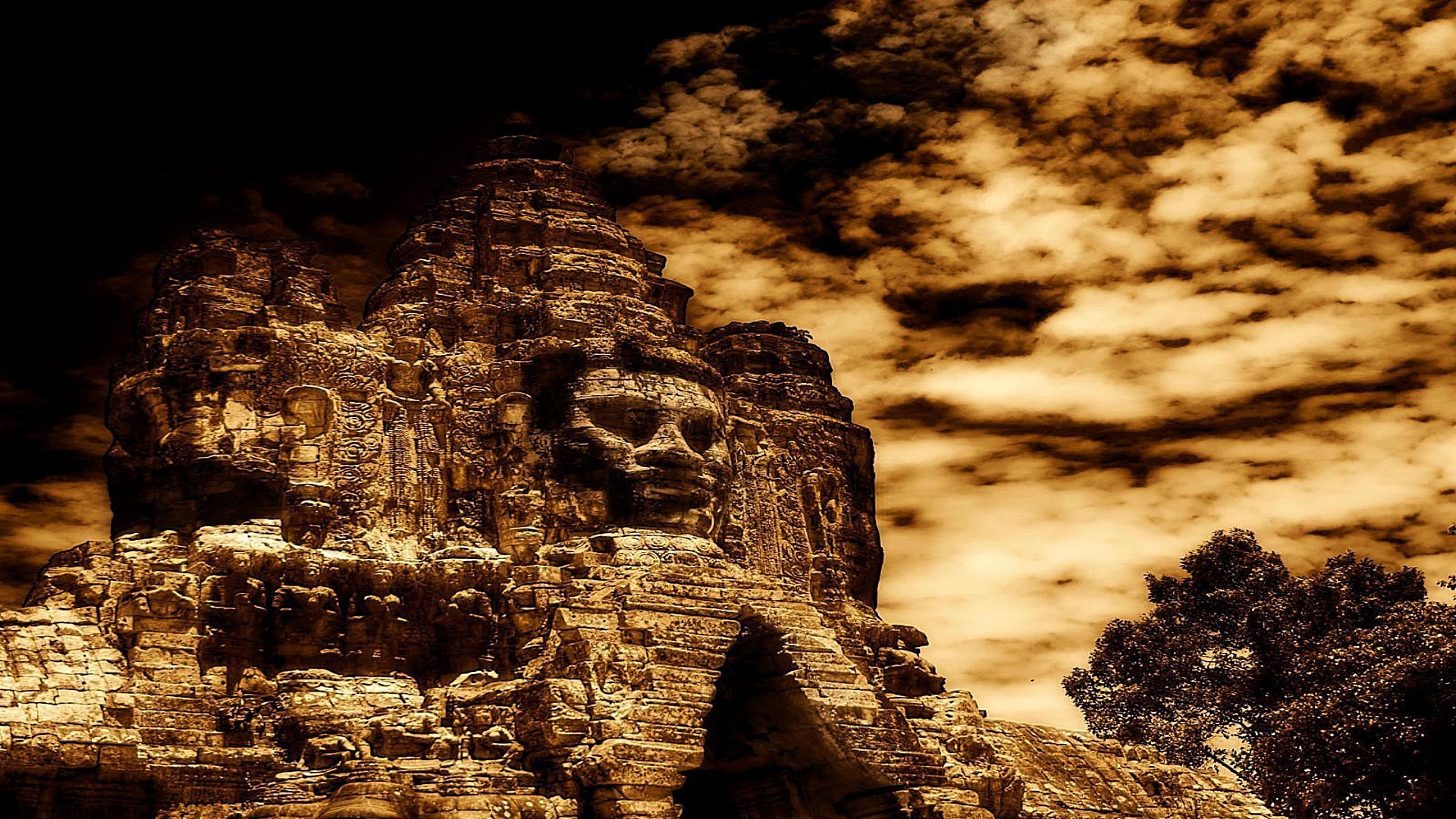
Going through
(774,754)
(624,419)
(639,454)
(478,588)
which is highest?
(624,419)

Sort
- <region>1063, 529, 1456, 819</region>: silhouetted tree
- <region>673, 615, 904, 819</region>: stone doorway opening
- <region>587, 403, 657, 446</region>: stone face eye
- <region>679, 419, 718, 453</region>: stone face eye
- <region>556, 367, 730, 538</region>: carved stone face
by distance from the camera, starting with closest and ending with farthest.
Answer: <region>673, 615, 904, 819</region>: stone doorway opening < <region>556, 367, 730, 538</region>: carved stone face < <region>587, 403, 657, 446</region>: stone face eye < <region>679, 419, 718, 453</region>: stone face eye < <region>1063, 529, 1456, 819</region>: silhouetted tree

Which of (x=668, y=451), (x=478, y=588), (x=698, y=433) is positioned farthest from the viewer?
(x=698, y=433)

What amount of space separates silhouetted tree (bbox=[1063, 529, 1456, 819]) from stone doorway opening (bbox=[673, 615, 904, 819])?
1597 cm

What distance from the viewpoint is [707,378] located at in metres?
31.0

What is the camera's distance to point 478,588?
27391mm

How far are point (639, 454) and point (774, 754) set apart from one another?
250 inches

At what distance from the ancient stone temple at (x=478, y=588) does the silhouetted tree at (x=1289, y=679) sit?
4.00 m

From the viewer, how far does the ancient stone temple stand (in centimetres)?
2238

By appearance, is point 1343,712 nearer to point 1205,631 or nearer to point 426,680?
point 1205,631

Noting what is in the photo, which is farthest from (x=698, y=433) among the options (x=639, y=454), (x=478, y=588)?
(x=478, y=588)

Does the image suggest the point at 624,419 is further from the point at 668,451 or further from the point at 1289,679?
the point at 1289,679

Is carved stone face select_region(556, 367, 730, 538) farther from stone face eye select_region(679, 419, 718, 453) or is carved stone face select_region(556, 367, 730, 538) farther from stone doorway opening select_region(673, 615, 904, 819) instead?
stone doorway opening select_region(673, 615, 904, 819)

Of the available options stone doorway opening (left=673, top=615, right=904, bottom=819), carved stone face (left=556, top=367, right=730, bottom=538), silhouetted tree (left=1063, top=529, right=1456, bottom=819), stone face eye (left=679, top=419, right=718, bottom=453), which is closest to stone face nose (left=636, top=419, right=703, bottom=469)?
carved stone face (left=556, top=367, right=730, bottom=538)

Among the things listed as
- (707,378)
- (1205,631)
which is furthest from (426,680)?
(1205,631)
